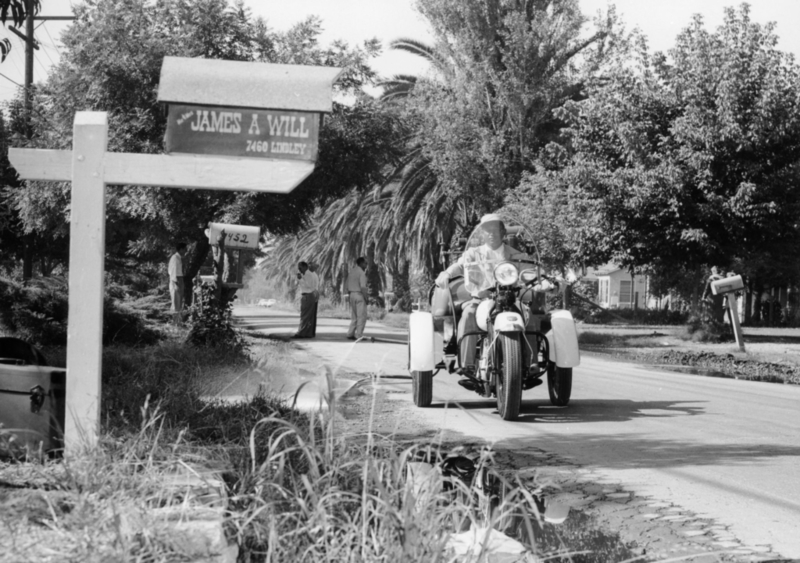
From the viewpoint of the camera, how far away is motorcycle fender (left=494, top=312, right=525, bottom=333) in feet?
28.1

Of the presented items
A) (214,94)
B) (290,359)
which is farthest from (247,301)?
(214,94)

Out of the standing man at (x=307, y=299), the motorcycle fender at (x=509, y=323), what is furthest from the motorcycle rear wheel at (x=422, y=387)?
the standing man at (x=307, y=299)

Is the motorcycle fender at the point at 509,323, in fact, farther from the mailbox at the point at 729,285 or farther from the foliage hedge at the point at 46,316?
the mailbox at the point at 729,285

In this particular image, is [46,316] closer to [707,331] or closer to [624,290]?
[707,331]

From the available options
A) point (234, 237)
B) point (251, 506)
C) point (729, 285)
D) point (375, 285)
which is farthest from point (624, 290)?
point (251, 506)

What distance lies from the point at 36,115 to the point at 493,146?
13.6 metres

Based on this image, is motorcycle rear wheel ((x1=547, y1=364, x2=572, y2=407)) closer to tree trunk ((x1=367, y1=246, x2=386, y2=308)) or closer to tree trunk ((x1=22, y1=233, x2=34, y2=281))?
tree trunk ((x1=22, y1=233, x2=34, y2=281))

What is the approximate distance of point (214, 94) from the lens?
5320 mm

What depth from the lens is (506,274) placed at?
8836 millimetres

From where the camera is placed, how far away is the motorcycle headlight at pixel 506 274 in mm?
8820

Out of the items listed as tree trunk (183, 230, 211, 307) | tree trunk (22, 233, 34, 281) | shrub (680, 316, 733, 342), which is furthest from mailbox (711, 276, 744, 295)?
tree trunk (22, 233, 34, 281)

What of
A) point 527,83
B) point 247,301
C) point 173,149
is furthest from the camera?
point 247,301

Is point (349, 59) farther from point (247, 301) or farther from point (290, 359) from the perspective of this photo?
point (247, 301)

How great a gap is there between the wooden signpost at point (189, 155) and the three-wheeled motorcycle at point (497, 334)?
3.72 meters
